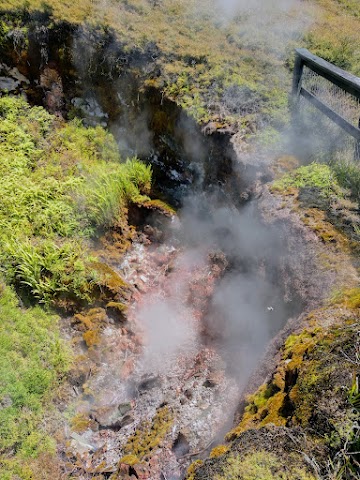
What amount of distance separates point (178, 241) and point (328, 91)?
370 centimetres

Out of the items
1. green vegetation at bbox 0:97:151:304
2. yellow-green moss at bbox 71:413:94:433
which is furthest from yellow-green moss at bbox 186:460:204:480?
green vegetation at bbox 0:97:151:304

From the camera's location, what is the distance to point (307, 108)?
6305 mm

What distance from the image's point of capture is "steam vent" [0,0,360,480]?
3402mm

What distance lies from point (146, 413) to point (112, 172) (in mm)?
4426

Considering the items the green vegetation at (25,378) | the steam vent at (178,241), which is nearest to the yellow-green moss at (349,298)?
the steam vent at (178,241)

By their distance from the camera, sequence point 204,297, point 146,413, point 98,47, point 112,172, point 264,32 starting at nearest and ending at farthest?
point 146,413 → point 204,297 → point 112,172 → point 98,47 → point 264,32

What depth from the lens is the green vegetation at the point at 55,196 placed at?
5.55m

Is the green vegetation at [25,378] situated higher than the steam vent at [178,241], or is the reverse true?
the steam vent at [178,241]

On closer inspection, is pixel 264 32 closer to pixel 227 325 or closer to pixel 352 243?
pixel 352 243

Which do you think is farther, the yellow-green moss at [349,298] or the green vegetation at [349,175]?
the green vegetation at [349,175]

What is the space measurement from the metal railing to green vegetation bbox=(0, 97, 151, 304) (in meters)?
3.26

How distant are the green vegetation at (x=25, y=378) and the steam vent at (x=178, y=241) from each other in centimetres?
2

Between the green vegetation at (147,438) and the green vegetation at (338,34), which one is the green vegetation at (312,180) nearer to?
the green vegetation at (338,34)

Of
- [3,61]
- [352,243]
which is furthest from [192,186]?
[3,61]
